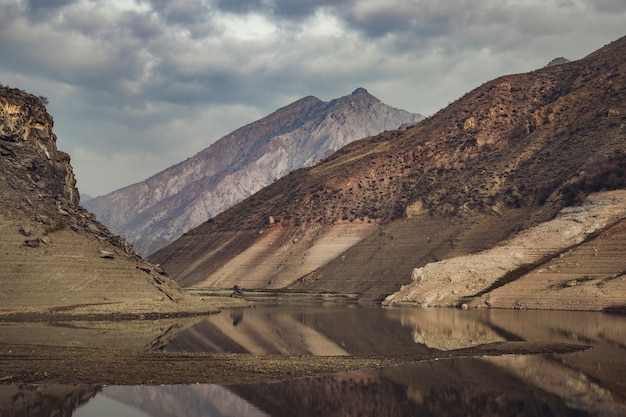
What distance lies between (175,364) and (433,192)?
97819 millimetres

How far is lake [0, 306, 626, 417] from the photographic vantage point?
2411 centimetres

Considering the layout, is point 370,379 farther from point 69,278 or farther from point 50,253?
point 50,253

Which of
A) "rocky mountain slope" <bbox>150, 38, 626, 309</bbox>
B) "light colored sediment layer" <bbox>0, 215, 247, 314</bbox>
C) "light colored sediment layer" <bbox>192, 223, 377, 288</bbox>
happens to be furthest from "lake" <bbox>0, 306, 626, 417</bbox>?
"light colored sediment layer" <bbox>192, 223, 377, 288</bbox>

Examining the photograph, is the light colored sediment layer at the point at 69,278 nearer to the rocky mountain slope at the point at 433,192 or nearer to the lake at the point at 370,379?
the lake at the point at 370,379

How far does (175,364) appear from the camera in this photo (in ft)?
109

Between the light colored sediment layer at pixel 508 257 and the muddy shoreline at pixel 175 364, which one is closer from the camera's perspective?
the muddy shoreline at pixel 175 364

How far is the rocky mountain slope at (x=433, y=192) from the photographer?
104 meters

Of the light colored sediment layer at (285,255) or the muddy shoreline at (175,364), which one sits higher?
the light colored sediment layer at (285,255)

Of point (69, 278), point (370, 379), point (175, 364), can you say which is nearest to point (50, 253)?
point (69, 278)

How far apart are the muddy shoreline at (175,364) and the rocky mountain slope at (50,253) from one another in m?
23.0

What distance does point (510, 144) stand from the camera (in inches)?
5108

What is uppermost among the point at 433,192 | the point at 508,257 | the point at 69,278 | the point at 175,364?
the point at 433,192

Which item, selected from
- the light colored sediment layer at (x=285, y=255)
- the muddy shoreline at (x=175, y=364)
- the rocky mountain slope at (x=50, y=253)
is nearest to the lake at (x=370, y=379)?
the muddy shoreline at (x=175, y=364)

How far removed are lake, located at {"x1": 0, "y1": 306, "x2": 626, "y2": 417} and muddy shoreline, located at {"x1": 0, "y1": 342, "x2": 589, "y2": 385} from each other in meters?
1.18
